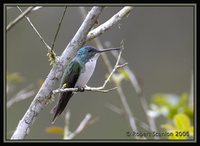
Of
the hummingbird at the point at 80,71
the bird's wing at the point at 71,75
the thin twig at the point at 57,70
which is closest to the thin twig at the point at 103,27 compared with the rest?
the thin twig at the point at 57,70

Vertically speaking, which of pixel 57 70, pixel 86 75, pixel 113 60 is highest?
pixel 57 70

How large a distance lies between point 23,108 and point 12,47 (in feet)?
3.16

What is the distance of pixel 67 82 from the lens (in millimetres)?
3506

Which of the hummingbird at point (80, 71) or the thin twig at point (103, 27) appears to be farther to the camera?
the hummingbird at point (80, 71)

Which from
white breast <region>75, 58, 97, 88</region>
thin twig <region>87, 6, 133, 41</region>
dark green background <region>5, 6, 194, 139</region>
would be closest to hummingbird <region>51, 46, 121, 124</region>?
white breast <region>75, 58, 97, 88</region>

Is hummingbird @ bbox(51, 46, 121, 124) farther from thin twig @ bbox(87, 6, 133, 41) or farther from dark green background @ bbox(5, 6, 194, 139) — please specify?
dark green background @ bbox(5, 6, 194, 139)

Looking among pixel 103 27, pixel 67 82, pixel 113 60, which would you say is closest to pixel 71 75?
pixel 67 82

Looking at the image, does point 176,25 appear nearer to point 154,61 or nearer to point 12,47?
point 154,61

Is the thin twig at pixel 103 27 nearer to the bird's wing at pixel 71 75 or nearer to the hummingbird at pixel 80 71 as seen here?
the hummingbird at pixel 80 71

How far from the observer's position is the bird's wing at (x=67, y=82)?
10.8 ft

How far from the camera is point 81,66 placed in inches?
143

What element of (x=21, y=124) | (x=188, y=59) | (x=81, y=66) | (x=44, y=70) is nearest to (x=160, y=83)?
(x=188, y=59)

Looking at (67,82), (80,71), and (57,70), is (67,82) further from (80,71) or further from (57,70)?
(57,70)

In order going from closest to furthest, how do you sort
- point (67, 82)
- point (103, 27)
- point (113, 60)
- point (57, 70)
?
point (57, 70) → point (103, 27) → point (67, 82) → point (113, 60)
